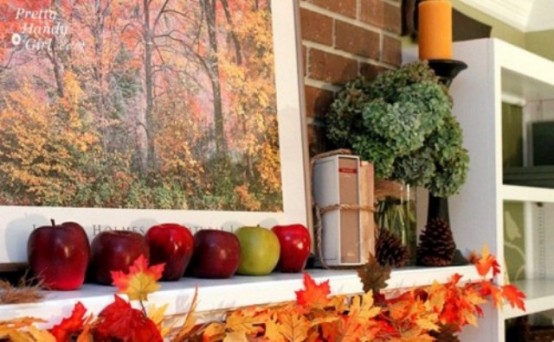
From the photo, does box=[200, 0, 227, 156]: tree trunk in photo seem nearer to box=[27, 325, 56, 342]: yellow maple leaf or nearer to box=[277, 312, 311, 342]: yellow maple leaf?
box=[277, 312, 311, 342]: yellow maple leaf

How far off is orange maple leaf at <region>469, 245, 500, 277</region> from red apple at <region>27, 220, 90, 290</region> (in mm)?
1090

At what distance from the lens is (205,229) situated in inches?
47.8

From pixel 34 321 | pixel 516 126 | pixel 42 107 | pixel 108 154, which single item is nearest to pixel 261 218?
pixel 108 154

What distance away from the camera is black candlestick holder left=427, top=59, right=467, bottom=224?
181 cm

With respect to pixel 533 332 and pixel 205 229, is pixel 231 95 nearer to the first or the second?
pixel 205 229

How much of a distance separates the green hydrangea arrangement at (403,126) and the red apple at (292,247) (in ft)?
1.12

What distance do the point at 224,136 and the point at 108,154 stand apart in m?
0.26

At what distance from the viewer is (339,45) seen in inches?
68.4

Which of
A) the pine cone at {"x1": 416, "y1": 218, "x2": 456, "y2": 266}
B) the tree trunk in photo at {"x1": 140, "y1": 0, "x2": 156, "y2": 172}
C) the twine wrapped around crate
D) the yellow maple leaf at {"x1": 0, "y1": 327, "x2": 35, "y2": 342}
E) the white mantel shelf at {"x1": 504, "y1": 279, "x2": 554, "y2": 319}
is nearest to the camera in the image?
the yellow maple leaf at {"x1": 0, "y1": 327, "x2": 35, "y2": 342}

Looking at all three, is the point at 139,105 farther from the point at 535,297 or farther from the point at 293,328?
the point at 535,297

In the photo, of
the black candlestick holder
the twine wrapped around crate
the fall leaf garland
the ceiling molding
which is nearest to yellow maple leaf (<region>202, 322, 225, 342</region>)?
the fall leaf garland

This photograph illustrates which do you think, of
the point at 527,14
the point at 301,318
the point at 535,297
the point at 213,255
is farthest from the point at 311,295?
the point at 527,14

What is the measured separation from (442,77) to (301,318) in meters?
0.92

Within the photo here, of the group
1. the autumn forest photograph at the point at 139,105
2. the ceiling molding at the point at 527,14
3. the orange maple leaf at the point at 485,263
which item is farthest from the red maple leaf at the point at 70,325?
the ceiling molding at the point at 527,14
